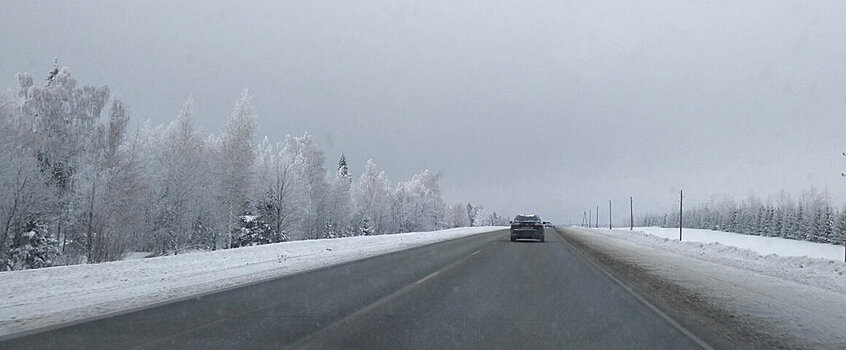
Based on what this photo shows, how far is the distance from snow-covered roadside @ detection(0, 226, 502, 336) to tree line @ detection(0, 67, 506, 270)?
18276 mm

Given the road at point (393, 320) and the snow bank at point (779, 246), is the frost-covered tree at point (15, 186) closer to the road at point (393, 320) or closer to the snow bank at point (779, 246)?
the road at point (393, 320)

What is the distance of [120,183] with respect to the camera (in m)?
40.4

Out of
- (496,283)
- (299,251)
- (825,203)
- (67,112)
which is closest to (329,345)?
(496,283)

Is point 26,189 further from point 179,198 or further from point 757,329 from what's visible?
point 757,329

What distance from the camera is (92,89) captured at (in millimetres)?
42188

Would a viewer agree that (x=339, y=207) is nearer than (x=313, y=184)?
No

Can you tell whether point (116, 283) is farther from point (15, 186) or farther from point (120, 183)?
point (120, 183)

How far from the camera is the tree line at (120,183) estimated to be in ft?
110

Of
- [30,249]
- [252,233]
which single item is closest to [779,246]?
[252,233]

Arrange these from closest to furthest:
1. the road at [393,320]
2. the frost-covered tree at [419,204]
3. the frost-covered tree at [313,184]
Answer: the road at [393,320]
the frost-covered tree at [313,184]
the frost-covered tree at [419,204]

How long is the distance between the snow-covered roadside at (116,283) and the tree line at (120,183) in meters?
18.3

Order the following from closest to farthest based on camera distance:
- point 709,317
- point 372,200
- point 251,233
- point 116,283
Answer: point 709,317, point 116,283, point 251,233, point 372,200

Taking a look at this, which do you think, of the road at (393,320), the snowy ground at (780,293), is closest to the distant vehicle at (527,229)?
the snowy ground at (780,293)

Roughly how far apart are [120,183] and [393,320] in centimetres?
3751
